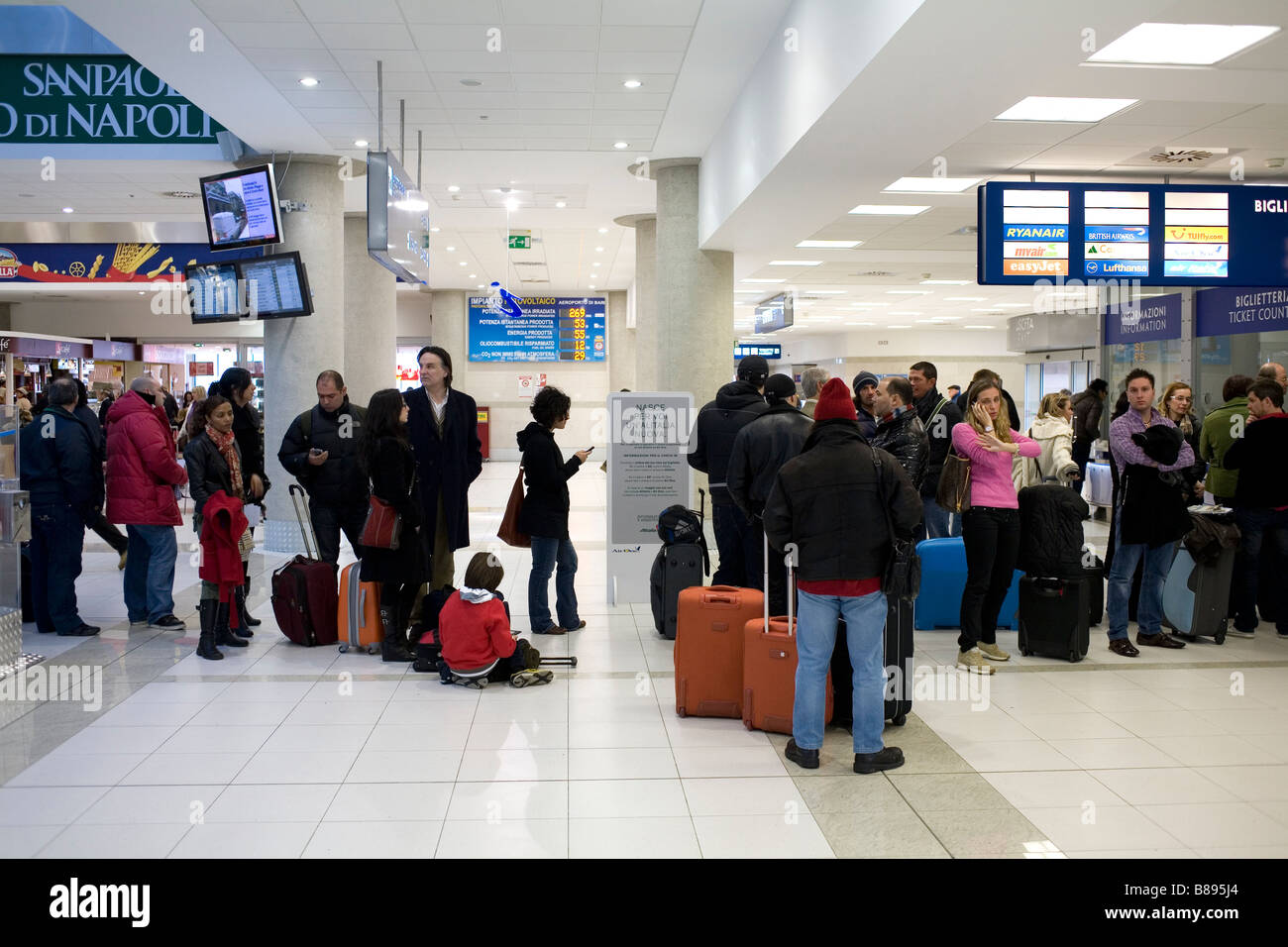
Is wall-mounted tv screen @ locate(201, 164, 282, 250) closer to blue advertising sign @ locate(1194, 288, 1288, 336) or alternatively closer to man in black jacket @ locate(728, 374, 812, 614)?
man in black jacket @ locate(728, 374, 812, 614)

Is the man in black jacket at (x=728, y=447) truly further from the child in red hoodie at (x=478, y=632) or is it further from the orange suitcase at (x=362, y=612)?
the orange suitcase at (x=362, y=612)

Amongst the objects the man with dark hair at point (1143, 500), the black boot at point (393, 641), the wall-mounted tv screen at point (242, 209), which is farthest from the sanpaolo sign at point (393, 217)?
the man with dark hair at point (1143, 500)

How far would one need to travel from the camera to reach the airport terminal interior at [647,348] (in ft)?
12.5

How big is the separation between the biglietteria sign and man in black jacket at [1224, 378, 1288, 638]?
9.13 meters

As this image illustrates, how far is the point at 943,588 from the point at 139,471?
5.14 metres

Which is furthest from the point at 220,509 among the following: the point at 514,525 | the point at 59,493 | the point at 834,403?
the point at 834,403

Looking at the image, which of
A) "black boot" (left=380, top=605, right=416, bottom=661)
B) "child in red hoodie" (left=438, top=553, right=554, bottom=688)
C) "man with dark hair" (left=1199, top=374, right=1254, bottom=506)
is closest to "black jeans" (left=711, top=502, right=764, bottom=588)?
"child in red hoodie" (left=438, top=553, right=554, bottom=688)

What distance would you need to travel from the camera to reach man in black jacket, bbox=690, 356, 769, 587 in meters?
5.99

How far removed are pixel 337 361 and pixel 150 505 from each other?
411 centimetres

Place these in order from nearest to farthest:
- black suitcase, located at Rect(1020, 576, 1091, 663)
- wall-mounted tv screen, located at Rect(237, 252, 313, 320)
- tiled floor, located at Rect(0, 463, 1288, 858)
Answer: tiled floor, located at Rect(0, 463, 1288, 858), black suitcase, located at Rect(1020, 576, 1091, 663), wall-mounted tv screen, located at Rect(237, 252, 313, 320)

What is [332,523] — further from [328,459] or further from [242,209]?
[242,209]

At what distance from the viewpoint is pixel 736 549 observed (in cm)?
602

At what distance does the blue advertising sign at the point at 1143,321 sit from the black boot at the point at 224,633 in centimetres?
880
